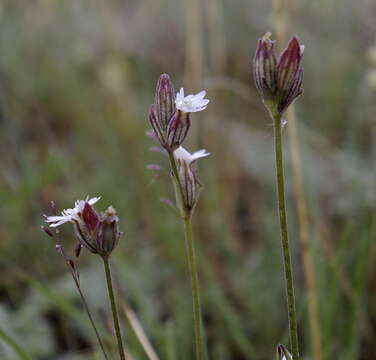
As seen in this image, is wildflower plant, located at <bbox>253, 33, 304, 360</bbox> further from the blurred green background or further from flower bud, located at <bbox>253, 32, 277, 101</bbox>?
the blurred green background

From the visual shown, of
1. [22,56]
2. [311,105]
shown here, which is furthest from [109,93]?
[311,105]

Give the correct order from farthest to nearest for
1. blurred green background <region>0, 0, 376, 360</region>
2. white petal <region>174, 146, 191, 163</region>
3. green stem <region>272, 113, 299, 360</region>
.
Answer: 1. blurred green background <region>0, 0, 376, 360</region>
2. white petal <region>174, 146, 191, 163</region>
3. green stem <region>272, 113, 299, 360</region>

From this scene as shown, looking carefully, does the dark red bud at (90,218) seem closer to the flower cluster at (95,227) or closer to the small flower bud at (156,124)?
the flower cluster at (95,227)

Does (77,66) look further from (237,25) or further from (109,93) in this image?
(237,25)

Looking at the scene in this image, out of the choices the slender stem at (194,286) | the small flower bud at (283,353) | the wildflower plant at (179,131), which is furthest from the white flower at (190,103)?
the small flower bud at (283,353)

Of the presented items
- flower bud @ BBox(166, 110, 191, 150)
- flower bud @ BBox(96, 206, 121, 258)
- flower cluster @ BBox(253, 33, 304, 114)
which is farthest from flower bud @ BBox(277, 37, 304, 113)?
flower bud @ BBox(96, 206, 121, 258)
